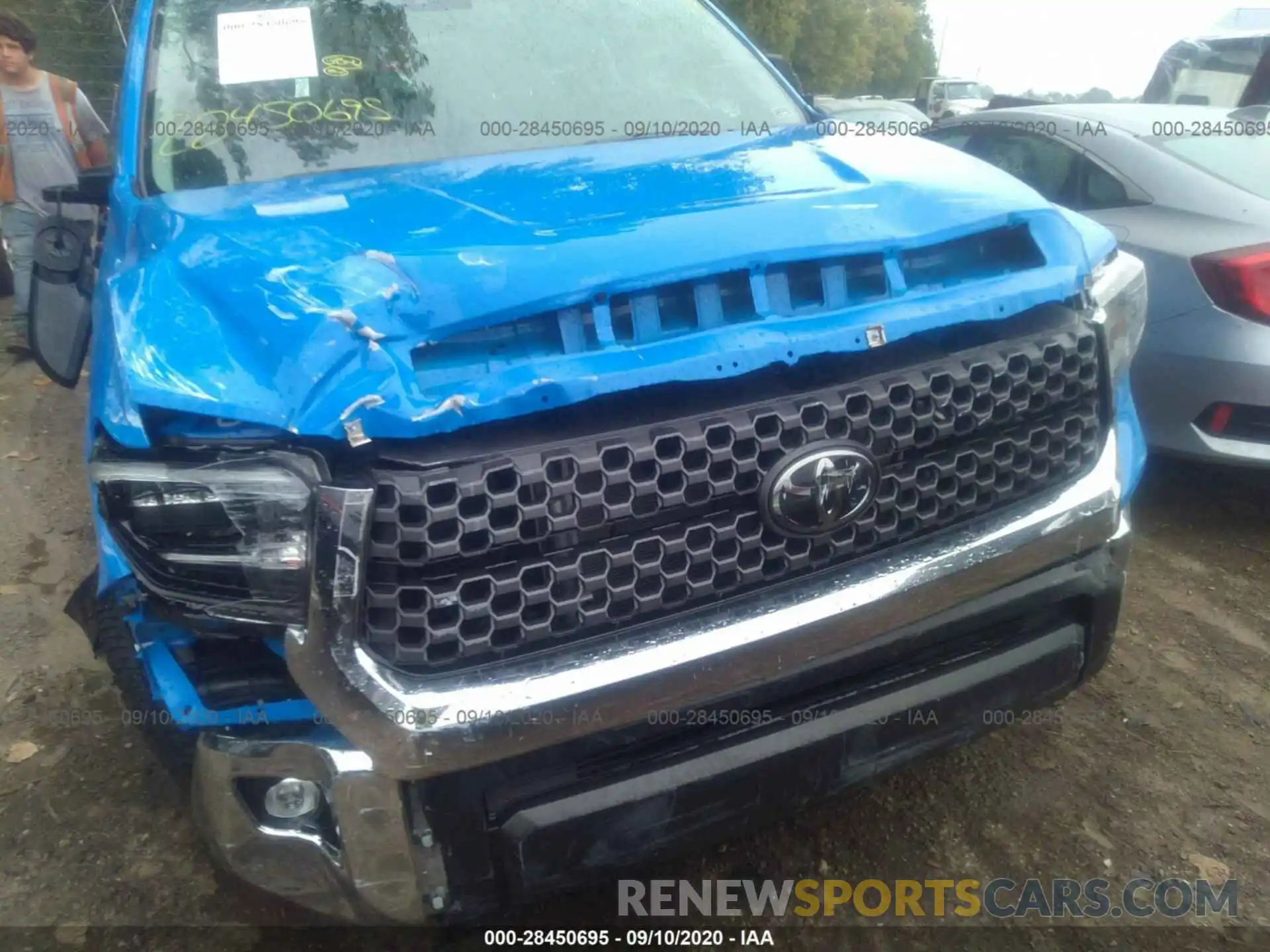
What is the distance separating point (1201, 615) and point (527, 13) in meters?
2.98

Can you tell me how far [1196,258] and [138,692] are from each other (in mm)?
3669

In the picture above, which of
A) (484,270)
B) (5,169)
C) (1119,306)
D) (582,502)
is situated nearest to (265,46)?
(484,270)

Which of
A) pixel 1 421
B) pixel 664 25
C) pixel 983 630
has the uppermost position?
pixel 664 25

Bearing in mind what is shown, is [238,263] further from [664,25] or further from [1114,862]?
[1114,862]

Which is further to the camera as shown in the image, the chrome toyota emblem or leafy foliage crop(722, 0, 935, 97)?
leafy foliage crop(722, 0, 935, 97)

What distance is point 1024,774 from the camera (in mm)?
2682

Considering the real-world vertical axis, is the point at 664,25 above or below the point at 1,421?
above

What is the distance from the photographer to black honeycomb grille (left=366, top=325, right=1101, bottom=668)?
5.13 feet

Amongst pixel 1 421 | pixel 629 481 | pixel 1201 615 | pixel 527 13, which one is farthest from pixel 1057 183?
pixel 1 421

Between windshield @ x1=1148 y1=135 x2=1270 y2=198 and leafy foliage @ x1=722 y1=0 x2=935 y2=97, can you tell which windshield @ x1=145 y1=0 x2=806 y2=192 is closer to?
windshield @ x1=1148 y1=135 x2=1270 y2=198

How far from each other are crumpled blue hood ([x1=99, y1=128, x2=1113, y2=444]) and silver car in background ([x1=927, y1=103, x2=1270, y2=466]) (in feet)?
5.11

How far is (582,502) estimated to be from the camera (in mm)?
1613

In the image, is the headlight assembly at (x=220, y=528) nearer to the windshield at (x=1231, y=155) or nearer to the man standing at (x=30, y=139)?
the windshield at (x=1231, y=155)

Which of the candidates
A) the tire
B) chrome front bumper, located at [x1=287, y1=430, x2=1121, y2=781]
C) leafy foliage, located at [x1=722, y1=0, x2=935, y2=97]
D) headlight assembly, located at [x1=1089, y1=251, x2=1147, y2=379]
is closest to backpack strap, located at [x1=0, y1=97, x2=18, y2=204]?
the tire
